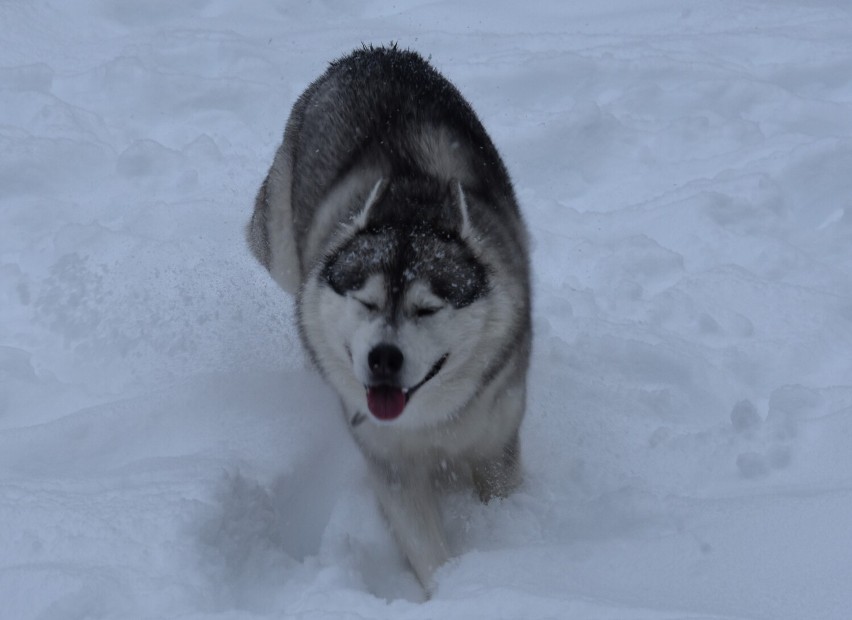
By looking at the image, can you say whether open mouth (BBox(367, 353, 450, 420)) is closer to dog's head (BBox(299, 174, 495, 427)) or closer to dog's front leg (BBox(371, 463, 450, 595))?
dog's head (BBox(299, 174, 495, 427))

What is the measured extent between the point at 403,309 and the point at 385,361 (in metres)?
0.19

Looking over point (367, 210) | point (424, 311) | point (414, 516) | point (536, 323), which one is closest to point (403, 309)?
point (424, 311)

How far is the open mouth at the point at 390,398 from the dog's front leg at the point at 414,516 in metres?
0.50

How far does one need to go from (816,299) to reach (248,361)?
2.83 metres

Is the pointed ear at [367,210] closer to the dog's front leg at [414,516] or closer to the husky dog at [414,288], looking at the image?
the husky dog at [414,288]

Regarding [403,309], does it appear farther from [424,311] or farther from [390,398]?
[390,398]

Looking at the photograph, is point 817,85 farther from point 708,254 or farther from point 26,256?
point 26,256

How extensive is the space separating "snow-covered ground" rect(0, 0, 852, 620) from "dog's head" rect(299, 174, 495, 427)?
597 millimetres

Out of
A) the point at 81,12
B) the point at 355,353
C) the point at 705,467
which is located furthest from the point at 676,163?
the point at 81,12

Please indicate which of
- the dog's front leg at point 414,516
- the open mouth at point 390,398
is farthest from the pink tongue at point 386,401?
the dog's front leg at point 414,516

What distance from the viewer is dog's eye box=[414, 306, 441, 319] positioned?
3139 mm

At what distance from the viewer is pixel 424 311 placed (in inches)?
124

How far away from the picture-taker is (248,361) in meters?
4.51

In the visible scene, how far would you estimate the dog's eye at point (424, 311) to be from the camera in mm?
3139
